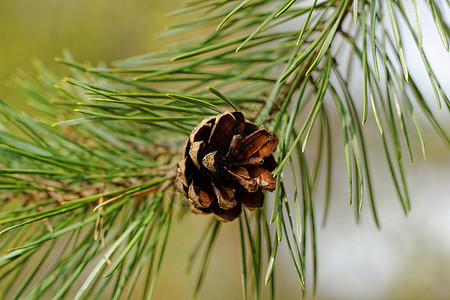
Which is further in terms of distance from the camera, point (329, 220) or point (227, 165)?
point (329, 220)

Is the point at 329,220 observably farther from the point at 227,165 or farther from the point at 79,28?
the point at 227,165

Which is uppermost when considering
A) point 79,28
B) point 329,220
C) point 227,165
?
point 79,28

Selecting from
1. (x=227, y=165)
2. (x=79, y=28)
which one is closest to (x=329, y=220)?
(x=79, y=28)

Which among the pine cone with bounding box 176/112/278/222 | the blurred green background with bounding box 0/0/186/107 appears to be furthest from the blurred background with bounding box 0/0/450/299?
the pine cone with bounding box 176/112/278/222

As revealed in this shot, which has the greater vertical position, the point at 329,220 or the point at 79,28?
the point at 79,28

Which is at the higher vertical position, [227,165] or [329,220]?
[329,220]

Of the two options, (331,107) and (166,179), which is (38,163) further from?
(331,107)

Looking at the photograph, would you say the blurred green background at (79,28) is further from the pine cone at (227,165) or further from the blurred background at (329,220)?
the pine cone at (227,165)

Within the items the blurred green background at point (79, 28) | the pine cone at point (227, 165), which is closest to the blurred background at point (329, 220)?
the blurred green background at point (79, 28)

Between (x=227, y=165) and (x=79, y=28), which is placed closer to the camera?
(x=227, y=165)
